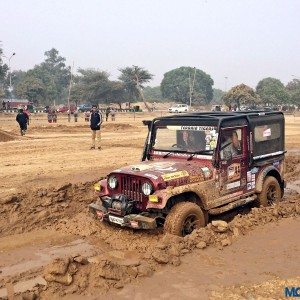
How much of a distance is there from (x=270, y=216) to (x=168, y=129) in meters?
2.36

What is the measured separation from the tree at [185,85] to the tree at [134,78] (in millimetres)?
20305

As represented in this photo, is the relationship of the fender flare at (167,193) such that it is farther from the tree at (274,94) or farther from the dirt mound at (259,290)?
the tree at (274,94)

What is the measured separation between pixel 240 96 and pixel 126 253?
2292 inches

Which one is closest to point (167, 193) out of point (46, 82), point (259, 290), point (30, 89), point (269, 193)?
point (259, 290)

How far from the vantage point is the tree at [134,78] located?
6900 centimetres

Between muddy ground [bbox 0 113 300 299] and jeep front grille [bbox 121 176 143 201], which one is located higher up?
jeep front grille [bbox 121 176 143 201]

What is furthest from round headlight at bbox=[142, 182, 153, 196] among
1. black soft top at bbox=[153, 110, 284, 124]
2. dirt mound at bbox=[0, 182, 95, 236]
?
dirt mound at bbox=[0, 182, 95, 236]

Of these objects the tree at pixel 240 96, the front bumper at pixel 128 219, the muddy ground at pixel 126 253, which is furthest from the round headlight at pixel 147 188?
the tree at pixel 240 96

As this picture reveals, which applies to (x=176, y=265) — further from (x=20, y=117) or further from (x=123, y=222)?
(x=20, y=117)

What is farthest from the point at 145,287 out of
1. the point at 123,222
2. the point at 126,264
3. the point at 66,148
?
the point at 66,148

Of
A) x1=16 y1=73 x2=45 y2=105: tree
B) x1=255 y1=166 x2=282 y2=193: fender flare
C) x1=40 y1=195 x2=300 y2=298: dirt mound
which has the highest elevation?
x1=16 y1=73 x2=45 y2=105: tree

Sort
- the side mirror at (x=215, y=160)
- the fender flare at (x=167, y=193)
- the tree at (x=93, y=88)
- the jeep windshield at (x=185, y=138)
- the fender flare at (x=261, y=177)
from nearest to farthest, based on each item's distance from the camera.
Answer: the fender flare at (x=167, y=193)
the side mirror at (x=215, y=160)
the jeep windshield at (x=185, y=138)
the fender flare at (x=261, y=177)
the tree at (x=93, y=88)

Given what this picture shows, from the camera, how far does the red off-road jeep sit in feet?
20.3

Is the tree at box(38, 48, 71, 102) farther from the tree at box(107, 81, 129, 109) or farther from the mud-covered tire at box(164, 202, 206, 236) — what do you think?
the mud-covered tire at box(164, 202, 206, 236)
